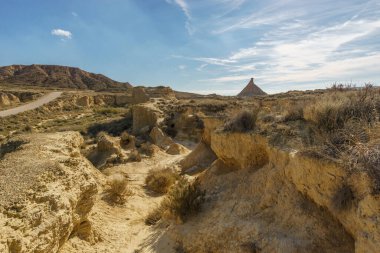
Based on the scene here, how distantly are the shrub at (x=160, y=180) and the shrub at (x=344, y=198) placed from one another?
25.7ft

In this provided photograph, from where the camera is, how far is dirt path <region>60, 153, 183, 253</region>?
22.1ft

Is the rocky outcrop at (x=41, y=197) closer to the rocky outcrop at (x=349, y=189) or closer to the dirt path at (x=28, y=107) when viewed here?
the rocky outcrop at (x=349, y=189)

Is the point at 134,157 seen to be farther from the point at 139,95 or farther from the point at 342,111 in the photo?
the point at 139,95

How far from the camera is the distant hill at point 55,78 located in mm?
81125

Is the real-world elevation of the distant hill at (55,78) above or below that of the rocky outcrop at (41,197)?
above

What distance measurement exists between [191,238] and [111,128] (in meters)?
21.5

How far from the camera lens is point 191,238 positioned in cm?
649

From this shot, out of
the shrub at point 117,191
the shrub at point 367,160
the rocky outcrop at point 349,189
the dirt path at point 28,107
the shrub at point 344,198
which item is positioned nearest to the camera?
the rocky outcrop at point 349,189

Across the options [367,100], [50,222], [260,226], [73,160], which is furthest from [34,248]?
[367,100]

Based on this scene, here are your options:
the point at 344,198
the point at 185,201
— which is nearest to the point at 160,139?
the point at 185,201

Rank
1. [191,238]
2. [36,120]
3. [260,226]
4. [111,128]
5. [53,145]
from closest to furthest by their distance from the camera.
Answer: [260,226] < [191,238] < [53,145] < [111,128] < [36,120]

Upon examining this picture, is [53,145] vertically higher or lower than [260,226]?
higher

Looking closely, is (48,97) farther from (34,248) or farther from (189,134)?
(34,248)

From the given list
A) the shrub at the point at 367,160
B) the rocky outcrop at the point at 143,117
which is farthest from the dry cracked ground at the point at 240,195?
the rocky outcrop at the point at 143,117
